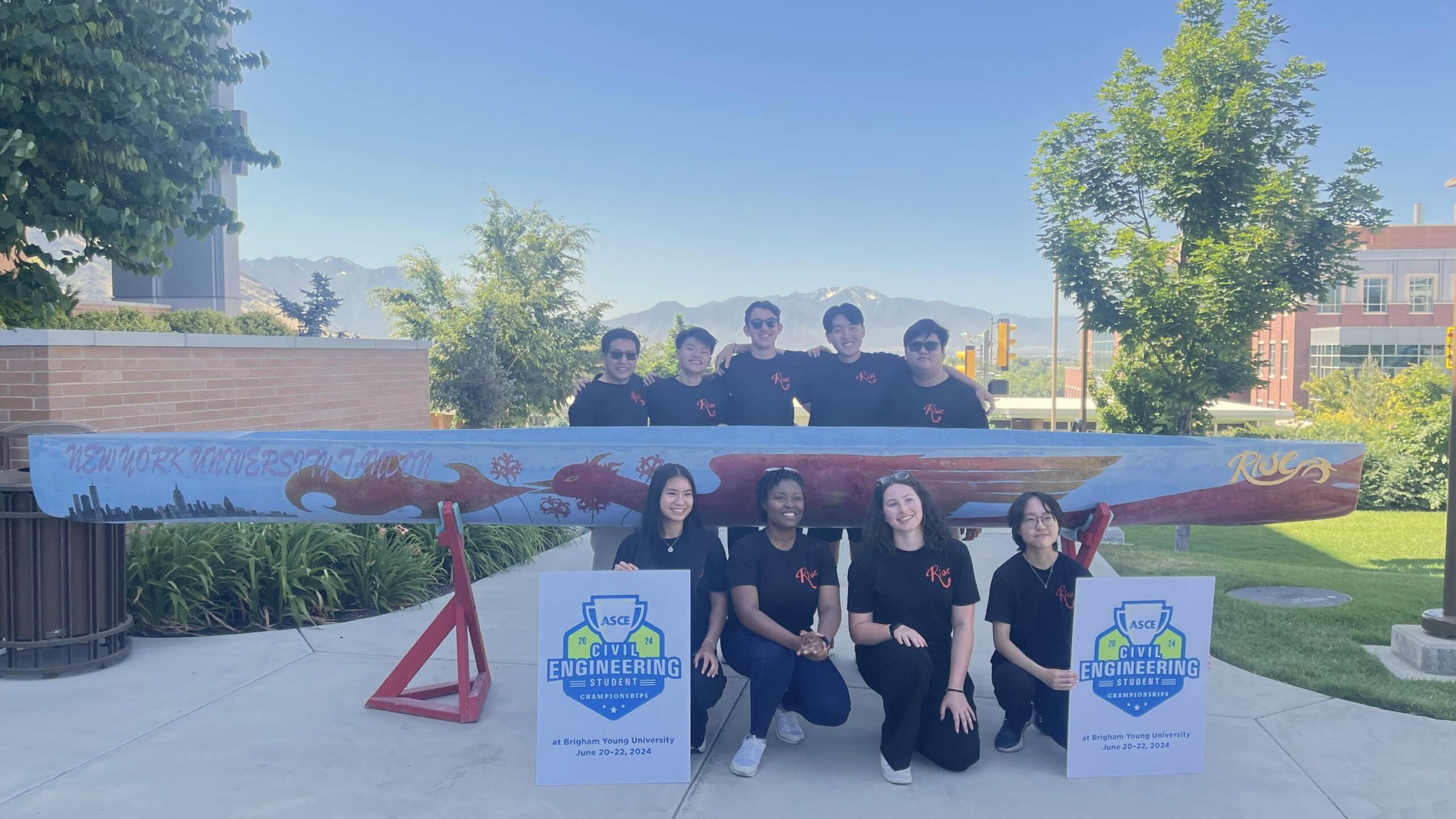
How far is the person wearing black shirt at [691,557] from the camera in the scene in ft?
12.5

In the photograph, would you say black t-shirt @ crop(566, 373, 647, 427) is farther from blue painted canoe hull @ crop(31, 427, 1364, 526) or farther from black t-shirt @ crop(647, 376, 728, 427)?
blue painted canoe hull @ crop(31, 427, 1364, 526)

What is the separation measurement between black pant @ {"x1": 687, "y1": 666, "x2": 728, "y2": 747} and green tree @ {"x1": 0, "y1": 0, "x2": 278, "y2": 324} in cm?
397

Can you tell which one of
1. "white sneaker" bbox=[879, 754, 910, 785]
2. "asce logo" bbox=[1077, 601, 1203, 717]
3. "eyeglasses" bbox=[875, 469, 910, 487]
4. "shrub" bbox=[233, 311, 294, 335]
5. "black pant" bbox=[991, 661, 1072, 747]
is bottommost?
"white sneaker" bbox=[879, 754, 910, 785]

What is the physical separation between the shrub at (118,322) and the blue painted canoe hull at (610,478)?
3.78m

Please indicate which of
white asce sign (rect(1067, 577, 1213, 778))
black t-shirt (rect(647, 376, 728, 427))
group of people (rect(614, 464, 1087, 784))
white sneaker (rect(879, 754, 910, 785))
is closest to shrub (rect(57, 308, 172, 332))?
black t-shirt (rect(647, 376, 728, 427))

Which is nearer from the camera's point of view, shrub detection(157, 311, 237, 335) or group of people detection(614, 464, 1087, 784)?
group of people detection(614, 464, 1087, 784)

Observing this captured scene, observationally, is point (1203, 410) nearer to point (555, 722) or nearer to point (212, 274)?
point (555, 722)

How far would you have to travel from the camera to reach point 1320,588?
7.05 meters

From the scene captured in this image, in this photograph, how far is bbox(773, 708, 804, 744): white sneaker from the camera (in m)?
3.92

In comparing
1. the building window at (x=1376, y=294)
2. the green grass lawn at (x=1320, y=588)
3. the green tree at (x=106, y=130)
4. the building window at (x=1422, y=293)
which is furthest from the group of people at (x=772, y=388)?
the building window at (x=1422, y=293)

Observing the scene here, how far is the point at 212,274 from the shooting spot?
1438 cm

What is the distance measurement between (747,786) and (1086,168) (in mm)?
8657

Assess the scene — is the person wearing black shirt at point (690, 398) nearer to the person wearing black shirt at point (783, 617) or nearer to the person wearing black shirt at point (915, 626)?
the person wearing black shirt at point (783, 617)

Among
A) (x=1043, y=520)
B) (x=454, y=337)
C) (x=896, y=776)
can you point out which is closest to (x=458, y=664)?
(x=896, y=776)
